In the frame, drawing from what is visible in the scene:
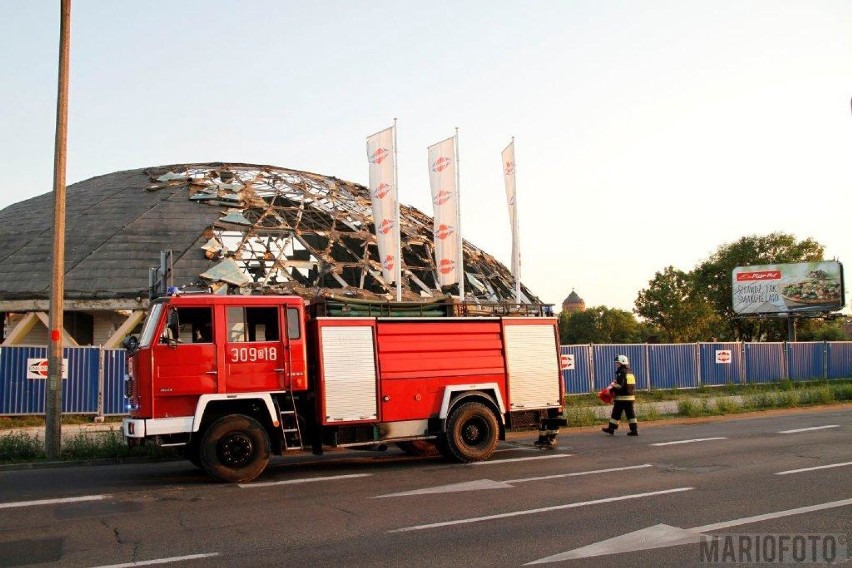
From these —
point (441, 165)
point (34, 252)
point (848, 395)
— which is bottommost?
point (848, 395)

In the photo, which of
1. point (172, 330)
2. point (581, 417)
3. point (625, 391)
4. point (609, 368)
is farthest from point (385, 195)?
point (172, 330)

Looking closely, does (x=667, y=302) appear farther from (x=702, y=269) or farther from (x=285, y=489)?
(x=285, y=489)

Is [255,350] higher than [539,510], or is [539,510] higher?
[255,350]

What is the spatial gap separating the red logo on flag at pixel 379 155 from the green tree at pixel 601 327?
227 feet

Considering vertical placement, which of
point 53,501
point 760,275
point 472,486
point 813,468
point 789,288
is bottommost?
point 813,468

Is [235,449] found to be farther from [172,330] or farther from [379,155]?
[379,155]


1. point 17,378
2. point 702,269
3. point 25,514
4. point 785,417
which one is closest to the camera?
point 25,514

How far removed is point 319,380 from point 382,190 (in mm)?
13849

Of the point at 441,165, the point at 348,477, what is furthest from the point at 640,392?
the point at 348,477

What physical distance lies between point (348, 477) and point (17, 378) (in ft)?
41.1

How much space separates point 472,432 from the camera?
13.1 m

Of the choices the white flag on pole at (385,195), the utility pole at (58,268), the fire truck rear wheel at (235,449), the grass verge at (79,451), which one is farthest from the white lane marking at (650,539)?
the white flag on pole at (385,195)

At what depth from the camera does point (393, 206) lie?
81.5 feet

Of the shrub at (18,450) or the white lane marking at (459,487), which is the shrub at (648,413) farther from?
the shrub at (18,450)
